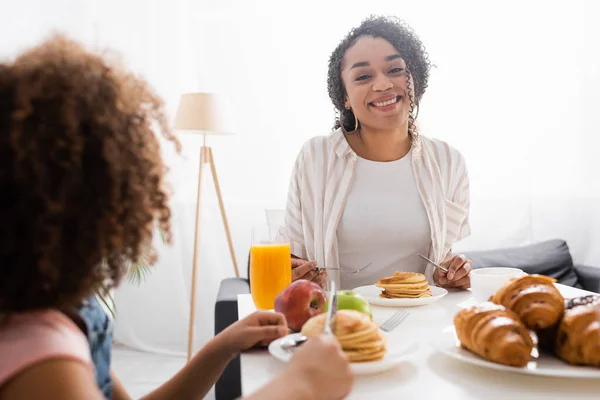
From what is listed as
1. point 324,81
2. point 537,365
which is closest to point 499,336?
point 537,365

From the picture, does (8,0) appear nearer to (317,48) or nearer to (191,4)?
(191,4)

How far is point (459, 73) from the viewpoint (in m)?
3.43

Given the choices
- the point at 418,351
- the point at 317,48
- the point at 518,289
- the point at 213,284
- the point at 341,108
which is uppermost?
the point at 317,48

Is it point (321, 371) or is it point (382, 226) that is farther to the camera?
point (382, 226)

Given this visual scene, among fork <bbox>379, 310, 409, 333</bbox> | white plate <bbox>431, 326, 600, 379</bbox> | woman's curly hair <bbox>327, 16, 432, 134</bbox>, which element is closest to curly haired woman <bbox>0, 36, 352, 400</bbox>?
white plate <bbox>431, 326, 600, 379</bbox>

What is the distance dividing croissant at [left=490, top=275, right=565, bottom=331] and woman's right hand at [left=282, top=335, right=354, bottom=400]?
29 centimetres

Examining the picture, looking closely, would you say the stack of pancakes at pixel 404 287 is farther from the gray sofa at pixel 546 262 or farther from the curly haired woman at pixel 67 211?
the gray sofa at pixel 546 262

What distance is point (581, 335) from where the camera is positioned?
78 cm

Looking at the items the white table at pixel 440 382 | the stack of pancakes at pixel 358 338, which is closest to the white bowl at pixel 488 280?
the white table at pixel 440 382

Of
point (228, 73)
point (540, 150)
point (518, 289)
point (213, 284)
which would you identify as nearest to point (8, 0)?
point (228, 73)

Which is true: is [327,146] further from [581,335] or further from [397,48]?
[581,335]

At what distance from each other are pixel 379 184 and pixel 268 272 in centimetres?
68

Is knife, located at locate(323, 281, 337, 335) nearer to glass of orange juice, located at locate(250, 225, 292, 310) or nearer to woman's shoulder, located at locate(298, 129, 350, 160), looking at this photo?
glass of orange juice, located at locate(250, 225, 292, 310)

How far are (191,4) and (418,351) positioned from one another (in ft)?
9.61
